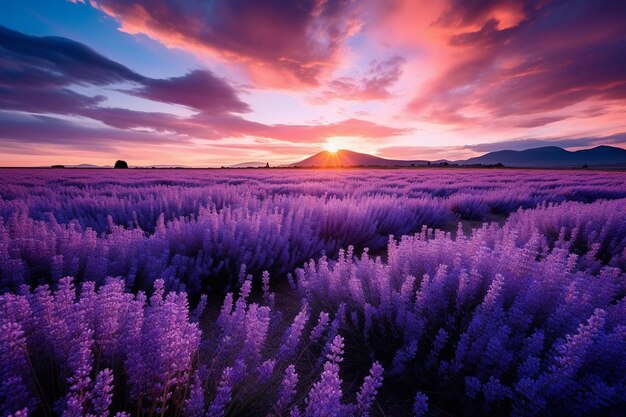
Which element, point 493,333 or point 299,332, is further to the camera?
point 493,333

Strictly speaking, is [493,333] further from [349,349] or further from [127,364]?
[127,364]

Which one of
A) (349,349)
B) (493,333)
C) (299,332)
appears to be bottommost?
(349,349)

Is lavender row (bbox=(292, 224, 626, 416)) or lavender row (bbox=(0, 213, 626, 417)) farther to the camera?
lavender row (bbox=(292, 224, 626, 416))

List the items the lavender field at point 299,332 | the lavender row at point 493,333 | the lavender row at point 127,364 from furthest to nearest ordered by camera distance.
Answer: the lavender row at point 493,333 < the lavender field at point 299,332 < the lavender row at point 127,364

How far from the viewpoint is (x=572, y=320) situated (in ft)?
4.77

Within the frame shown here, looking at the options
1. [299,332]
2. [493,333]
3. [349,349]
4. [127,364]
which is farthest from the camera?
[349,349]

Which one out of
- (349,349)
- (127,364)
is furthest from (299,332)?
(349,349)

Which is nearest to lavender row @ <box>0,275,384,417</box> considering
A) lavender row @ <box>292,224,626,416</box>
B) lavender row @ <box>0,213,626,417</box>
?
lavender row @ <box>0,213,626,417</box>

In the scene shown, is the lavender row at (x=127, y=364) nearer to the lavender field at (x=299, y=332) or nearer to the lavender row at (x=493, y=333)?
the lavender field at (x=299, y=332)

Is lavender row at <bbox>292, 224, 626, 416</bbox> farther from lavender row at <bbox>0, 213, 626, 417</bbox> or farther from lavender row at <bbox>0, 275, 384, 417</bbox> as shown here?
lavender row at <bbox>0, 275, 384, 417</bbox>

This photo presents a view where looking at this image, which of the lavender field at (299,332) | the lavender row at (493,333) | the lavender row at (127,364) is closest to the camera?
the lavender row at (127,364)

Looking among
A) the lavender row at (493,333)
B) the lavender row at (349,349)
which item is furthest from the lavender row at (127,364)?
the lavender row at (493,333)

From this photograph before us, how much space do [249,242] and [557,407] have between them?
2.39m

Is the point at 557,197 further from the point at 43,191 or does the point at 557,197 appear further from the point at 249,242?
the point at 43,191
